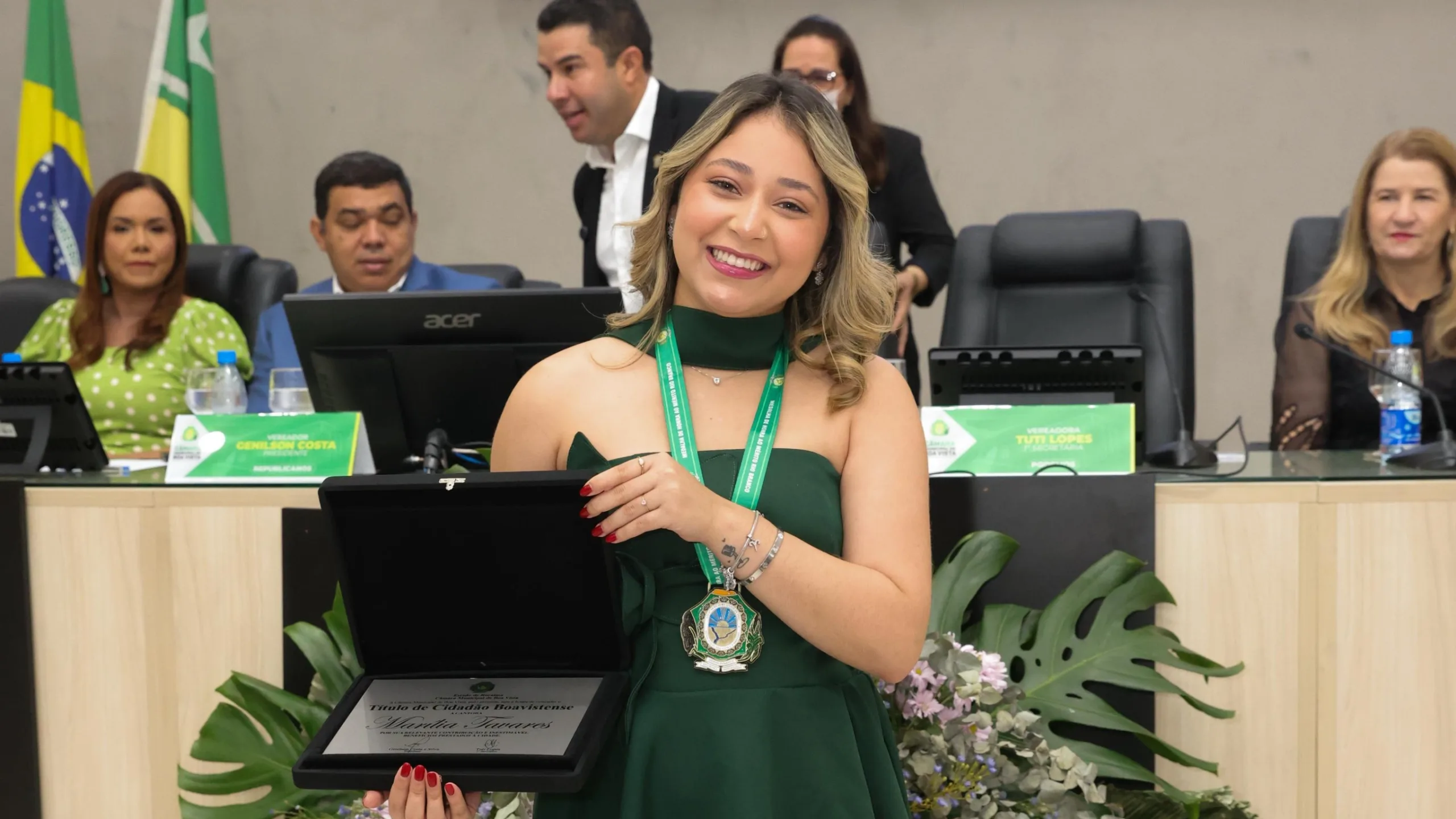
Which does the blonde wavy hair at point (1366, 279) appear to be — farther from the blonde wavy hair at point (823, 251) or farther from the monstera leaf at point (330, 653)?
the monstera leaf at point (330, 653)

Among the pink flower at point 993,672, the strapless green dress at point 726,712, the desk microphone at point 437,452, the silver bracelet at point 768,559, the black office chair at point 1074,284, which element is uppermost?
the black office chair at point 1074,284

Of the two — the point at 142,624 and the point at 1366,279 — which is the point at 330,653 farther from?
the point at 1366,279

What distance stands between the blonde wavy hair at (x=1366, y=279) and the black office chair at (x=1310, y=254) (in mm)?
133

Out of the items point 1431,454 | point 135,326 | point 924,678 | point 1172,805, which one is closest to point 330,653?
point 924,678

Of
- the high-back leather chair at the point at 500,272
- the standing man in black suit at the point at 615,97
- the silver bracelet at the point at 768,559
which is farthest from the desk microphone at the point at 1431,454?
the high-back leather chair at the point at 500,272

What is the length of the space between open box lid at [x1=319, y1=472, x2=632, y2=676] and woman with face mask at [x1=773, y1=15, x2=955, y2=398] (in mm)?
1994

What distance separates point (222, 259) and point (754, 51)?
2.02 meters

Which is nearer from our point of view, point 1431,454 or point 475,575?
point 475,575

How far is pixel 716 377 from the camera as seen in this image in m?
1.25

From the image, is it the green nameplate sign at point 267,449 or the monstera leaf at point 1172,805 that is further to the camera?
the green nameplate sign at point 267,449

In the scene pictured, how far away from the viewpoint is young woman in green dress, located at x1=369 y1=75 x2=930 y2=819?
3.75 feet

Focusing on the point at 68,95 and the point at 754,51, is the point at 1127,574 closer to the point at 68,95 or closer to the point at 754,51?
the point at 754,51

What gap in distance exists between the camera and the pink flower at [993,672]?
5.87ft

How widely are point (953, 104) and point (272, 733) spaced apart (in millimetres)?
3414
